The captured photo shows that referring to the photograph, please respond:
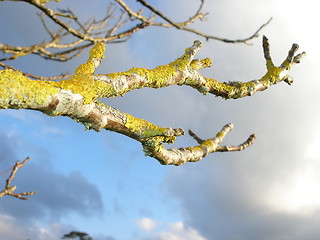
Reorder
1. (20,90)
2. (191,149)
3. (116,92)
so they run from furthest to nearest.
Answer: (191,149)
(116,92)
(20,90)

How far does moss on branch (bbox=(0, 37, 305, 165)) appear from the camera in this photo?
2.79 m

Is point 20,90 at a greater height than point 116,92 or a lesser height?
lesser

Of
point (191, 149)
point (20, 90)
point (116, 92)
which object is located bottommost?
point (20, 90)

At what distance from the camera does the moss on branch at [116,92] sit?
2785mm

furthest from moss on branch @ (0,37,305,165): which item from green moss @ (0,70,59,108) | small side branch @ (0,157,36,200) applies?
small side branch @ (0,157,36,200)

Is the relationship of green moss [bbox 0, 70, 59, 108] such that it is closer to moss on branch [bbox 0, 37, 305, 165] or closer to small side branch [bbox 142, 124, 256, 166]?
moss on branch [bbox 0, 37, 305, 165]

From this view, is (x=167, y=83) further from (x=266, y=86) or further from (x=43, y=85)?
(x=266, y=86)

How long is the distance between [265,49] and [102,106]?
3.74 meters

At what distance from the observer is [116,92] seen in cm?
344

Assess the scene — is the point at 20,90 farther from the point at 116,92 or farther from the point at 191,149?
the point at 191,149

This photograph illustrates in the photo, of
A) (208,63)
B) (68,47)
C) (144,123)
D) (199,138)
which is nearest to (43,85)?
(144,123)

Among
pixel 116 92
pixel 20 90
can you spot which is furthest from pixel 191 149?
pixel 20 90

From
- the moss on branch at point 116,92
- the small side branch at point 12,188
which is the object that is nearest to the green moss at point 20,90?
the moss on branch at point 116,92

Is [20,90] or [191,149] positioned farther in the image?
[191,149]
